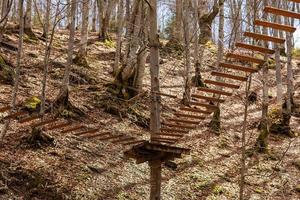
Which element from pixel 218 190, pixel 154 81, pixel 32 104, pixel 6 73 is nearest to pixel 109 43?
pixel 6 73

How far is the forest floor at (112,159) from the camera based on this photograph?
720 cm

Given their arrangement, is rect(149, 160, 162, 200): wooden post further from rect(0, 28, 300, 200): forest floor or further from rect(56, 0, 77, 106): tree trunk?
rect(56, 0, 77, 106): tree trunk

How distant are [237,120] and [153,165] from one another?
26.6 ft

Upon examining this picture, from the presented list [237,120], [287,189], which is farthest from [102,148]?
[237,120]

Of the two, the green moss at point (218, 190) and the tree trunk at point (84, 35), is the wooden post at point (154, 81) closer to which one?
the green moss at point (218, 190)

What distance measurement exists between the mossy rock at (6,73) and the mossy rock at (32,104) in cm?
140

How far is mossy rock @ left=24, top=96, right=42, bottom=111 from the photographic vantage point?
919cm

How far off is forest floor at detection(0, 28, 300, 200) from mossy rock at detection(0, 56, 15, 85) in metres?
0.28

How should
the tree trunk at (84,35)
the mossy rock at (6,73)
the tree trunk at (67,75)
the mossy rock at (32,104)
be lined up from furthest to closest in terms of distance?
the tree trunk at (84,35)
the mossy rock at (6,73)
the tree trunk at (67,75)
the mossy rock at (32,104)

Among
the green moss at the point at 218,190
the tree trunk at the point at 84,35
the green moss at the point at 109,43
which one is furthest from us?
the green moss at the point at 109,43

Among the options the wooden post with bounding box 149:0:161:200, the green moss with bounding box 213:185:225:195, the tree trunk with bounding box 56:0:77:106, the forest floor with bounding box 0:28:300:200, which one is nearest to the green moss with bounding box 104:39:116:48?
the forest floor with bounding box 0:28:300:200

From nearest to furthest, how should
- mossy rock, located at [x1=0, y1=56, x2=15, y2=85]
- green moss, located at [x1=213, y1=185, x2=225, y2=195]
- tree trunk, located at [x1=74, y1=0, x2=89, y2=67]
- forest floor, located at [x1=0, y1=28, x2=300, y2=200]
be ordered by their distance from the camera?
forest floor, located at [x1=0, y1=28, x2=300, y2=200] < green moss, located at [x1=213, y1=185, x2=225, y2=195] < mossy rock, located at [x1=0, y1=56, x2=15, y2=85] < tree trunk, located at [x1=74, y1=0, x2=89, y2=67]

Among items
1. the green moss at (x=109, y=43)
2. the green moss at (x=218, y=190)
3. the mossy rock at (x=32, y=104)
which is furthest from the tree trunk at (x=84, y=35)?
the green moss at (x=218, y=190)

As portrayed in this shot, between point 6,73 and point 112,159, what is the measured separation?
413cm
